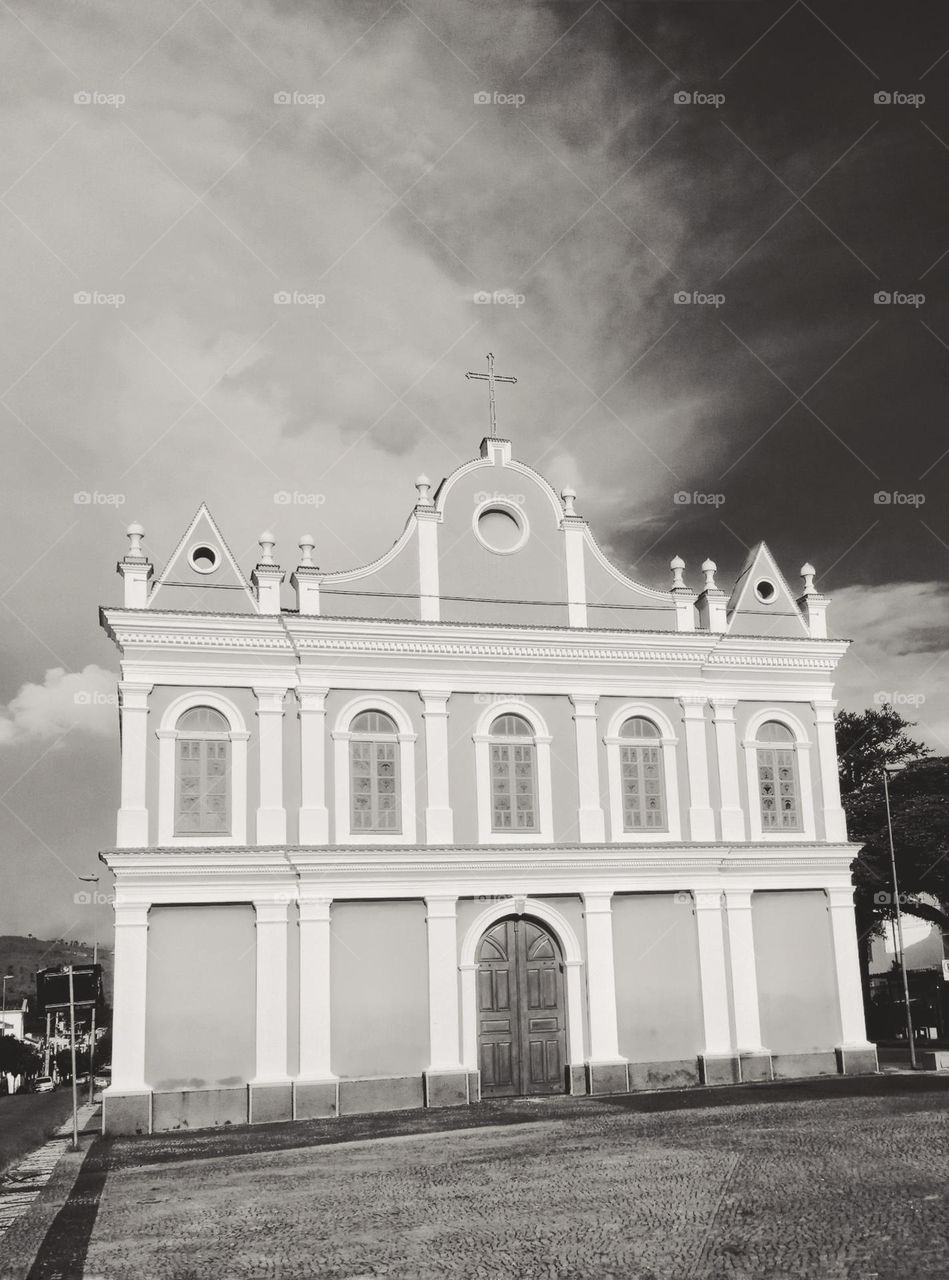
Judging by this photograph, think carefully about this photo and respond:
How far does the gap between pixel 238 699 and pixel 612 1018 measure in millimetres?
9304

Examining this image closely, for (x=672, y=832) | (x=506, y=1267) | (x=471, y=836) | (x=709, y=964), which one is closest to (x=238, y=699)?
(x=471, y=836)

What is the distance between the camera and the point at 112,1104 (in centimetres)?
2044

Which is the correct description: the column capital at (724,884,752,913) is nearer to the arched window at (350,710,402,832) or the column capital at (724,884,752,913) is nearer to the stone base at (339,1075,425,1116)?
the arched window at (350,710,402,832)

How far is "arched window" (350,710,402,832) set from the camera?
23.1 m

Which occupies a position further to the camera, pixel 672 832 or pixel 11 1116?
pixel 11 1116

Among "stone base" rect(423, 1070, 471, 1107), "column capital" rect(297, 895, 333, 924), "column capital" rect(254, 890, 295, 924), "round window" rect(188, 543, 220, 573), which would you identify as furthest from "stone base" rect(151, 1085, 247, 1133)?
"round window" rect(188, 543, 220, 573)

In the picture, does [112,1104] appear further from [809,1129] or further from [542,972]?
[809,1129]

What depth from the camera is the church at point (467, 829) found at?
21.7 meters

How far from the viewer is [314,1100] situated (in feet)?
70.4

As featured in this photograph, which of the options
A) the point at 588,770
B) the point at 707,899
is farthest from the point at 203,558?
the point at 707,899

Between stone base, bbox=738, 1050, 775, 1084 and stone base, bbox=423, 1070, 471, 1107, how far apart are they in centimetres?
562

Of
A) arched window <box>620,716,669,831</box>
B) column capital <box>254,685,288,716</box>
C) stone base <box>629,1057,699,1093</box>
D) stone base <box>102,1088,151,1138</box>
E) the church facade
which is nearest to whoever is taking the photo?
stone base <box>102,1088,151,1138</box>

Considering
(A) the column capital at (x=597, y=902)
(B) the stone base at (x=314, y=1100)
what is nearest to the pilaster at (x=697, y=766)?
(A) the column capital at (x=597, y=902)

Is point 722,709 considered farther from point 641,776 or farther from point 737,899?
point 737,899
